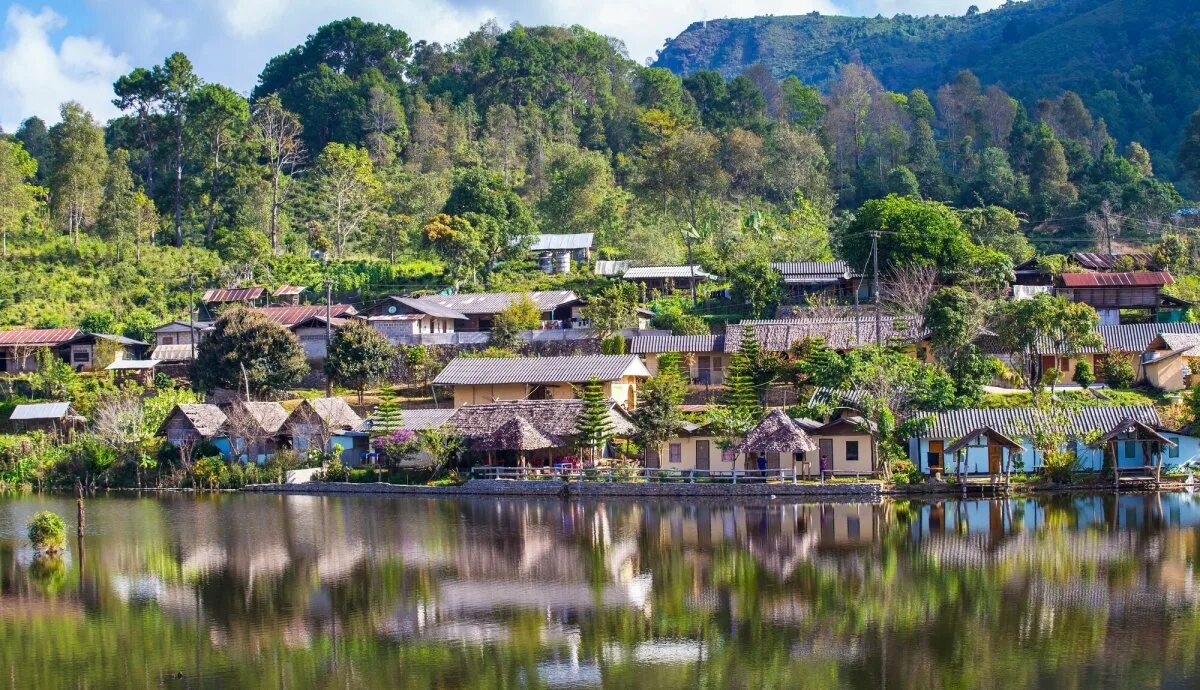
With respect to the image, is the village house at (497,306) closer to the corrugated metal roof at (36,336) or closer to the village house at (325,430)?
the village house at (325,430)

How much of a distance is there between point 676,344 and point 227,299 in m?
25.2

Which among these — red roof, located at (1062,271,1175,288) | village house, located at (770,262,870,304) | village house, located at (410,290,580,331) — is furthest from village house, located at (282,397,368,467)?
red roof, located at (1062,271,1175,288)

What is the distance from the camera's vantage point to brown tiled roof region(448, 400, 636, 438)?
1719 inches

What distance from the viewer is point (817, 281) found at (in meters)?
61.7

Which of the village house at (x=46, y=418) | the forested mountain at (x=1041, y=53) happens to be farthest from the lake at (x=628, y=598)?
the forested mountain at (x=1041, y=53)

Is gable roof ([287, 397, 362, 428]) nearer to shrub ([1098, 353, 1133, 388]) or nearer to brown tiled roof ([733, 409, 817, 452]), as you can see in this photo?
brown tiled roof ([733, 409, 817, 452])

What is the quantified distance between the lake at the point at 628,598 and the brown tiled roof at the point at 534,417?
21.3ft

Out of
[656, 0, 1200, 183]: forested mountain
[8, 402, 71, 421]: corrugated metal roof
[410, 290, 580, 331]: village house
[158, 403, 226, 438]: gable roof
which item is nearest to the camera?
[158, 403, 226, 438]: gable roof

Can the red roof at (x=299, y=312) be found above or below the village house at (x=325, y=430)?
above

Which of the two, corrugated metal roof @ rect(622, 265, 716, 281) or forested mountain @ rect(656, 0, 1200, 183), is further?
forested mountain @ rect(656, 0, 1200, 183)

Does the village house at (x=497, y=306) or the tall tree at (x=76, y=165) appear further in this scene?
the tall tree at (x=76, y=165)

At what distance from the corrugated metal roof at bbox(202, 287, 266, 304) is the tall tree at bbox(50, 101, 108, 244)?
41.4ft

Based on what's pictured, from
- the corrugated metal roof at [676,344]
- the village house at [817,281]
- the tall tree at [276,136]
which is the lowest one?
the corrugated metal roof at [676,344]

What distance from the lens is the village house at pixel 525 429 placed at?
42.6 m
